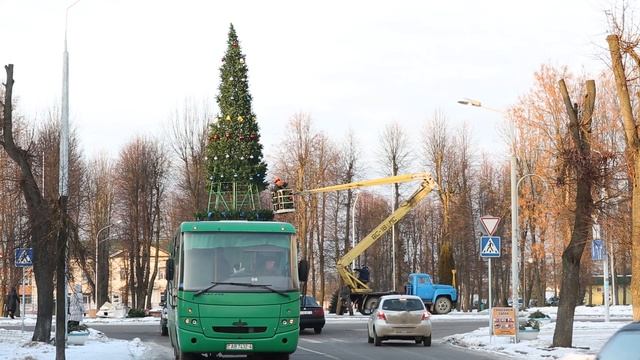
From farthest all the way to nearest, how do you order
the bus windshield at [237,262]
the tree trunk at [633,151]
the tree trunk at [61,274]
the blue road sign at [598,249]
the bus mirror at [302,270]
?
the blue road sign at [598,249] → the tree trunk at [633,151] → the bus mirror at [302,270] → the bus windshield at [237,262] → the tree trunk at [61,274]

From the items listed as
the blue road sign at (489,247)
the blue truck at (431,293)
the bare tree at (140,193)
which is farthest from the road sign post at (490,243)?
the bare tree at (140,193)

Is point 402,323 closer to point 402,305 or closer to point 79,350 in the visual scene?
point 402,305

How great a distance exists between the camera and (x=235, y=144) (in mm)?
55938

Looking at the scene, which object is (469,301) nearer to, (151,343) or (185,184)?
(185,184)

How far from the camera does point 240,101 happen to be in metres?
56.3

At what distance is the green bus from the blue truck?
111 ft

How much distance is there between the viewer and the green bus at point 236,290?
726 inches

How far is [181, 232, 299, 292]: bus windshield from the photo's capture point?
18.6m

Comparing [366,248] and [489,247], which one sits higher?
[366,248]

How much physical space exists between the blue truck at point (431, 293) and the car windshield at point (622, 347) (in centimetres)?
4398

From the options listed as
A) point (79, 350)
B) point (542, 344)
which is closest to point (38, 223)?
point (79, 350)

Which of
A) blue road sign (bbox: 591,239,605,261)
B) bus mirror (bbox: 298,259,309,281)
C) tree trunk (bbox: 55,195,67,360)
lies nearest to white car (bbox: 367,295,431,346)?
blue road sign (bbox: 591,239,605,261)

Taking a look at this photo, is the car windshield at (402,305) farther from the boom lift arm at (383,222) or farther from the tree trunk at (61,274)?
the boom lift arm at (383,222)

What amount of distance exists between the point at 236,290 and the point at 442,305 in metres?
36.0
